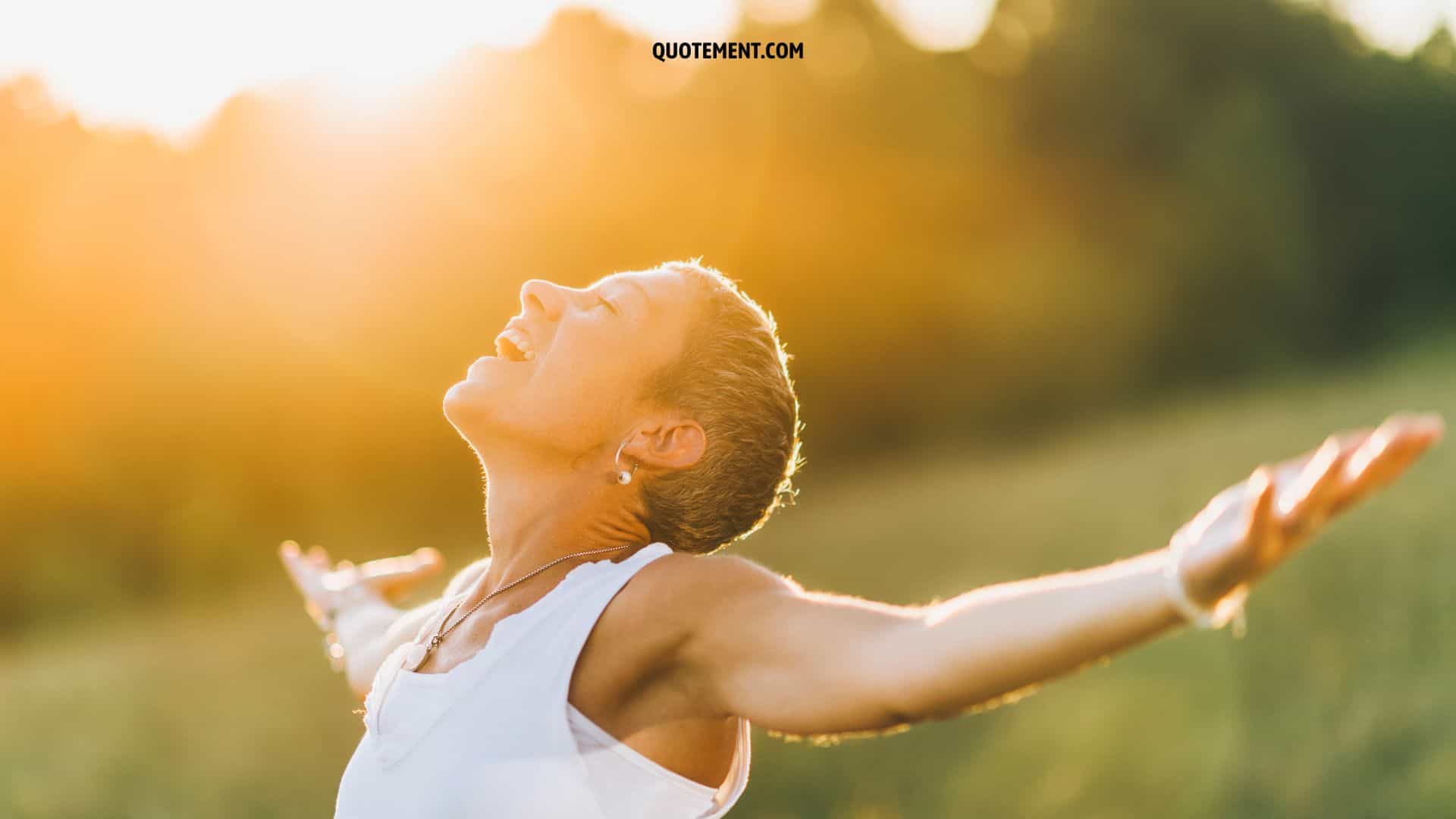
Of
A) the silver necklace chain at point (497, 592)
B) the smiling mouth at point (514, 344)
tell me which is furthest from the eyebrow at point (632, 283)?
the silver necklace chain at point (497, 592)

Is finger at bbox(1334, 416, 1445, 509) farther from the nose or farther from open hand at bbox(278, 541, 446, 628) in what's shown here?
open hand at bbox(278, 541, 446, 628)

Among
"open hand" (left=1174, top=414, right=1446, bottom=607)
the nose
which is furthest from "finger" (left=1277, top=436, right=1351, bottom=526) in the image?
the nose

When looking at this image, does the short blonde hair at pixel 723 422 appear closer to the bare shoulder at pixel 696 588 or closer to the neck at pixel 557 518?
the neck at pixel 557 518

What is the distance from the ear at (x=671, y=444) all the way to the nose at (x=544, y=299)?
31 centimetres

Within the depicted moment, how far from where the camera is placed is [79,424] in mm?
9734

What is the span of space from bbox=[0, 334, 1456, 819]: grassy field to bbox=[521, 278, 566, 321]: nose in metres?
6.50

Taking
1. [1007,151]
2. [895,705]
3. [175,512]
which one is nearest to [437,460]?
[175,512]

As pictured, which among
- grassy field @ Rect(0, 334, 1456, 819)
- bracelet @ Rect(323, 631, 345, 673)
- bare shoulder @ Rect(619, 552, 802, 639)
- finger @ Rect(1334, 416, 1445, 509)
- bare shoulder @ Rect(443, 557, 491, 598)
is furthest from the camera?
grassy field @ Rect(0, 334, 1456, 819)

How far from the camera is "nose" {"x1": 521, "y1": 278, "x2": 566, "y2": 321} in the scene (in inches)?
96.3

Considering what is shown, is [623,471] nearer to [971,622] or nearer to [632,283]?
[632,283]

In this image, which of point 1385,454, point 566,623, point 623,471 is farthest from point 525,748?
point 1385,454

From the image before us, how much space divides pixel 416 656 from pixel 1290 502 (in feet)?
4.98

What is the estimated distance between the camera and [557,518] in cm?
234

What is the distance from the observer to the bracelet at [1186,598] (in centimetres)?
142
